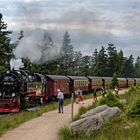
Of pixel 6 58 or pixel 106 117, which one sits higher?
pixel 6 58

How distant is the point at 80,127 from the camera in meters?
17.8

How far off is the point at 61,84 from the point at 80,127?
3420 centimetres

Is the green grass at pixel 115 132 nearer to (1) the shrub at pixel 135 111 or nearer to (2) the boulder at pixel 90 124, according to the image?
(2) the boulder at pixel 90 124

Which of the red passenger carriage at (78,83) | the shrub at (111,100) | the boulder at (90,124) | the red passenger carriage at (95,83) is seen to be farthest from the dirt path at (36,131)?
the red passenger carriage at (95,83)

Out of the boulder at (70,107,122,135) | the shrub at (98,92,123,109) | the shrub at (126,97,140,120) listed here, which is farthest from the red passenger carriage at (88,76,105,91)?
the boulder at (70,107,122,135)

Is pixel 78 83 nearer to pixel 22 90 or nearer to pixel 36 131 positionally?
pixel 22 90

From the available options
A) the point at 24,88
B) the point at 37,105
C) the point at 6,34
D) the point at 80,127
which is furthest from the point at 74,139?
the point at 6,34

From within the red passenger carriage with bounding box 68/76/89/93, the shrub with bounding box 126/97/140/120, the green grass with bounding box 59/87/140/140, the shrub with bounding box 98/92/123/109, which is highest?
the red passenger carriage with bounding box 68/76/89/93

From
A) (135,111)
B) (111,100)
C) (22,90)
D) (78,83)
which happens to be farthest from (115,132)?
(78,83)

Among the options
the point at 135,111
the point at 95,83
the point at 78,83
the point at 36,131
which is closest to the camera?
the point at 135,111

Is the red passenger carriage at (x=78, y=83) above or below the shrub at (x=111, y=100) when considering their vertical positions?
above

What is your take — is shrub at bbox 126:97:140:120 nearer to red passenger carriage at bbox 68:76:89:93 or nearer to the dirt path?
the dirt path

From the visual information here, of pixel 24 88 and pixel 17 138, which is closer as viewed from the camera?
pixel 17 138

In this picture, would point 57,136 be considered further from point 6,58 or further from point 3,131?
point 6,58
